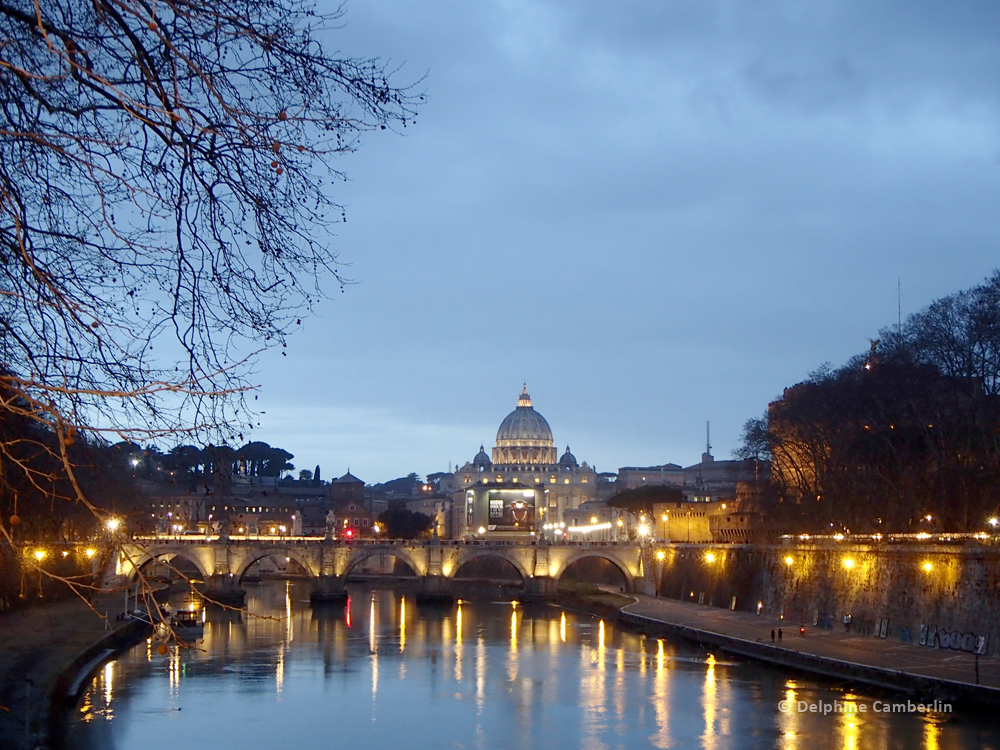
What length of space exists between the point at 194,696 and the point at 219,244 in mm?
28539

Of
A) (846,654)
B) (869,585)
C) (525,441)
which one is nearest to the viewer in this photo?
(846,654)

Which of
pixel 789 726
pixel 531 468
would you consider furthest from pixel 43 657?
pixel 531 468

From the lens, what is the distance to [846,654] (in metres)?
33.4

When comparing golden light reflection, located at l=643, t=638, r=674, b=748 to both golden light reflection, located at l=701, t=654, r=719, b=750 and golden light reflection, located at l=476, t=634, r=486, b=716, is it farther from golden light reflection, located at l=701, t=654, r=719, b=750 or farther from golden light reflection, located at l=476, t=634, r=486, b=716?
golden light reflection, located at l=476, t=634, r=486, b=716

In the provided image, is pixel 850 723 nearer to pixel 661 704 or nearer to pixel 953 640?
pixel 661 704

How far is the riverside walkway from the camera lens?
89.0 ft

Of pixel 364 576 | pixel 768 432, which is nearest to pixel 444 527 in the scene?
pixel 364 576

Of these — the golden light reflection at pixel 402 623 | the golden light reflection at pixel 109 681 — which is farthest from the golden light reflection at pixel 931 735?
the golden light reflection at pixel 402 623

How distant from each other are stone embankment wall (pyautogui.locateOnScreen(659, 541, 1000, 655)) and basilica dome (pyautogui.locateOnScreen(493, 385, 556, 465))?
12947 cm

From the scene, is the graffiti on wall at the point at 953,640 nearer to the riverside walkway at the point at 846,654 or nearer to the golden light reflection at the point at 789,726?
the riverside walkway at the point at 846,654

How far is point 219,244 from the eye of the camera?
607 cm

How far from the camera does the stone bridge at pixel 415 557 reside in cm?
7188

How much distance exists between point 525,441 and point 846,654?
156845mm

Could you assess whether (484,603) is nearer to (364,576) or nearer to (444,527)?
(364,576)
